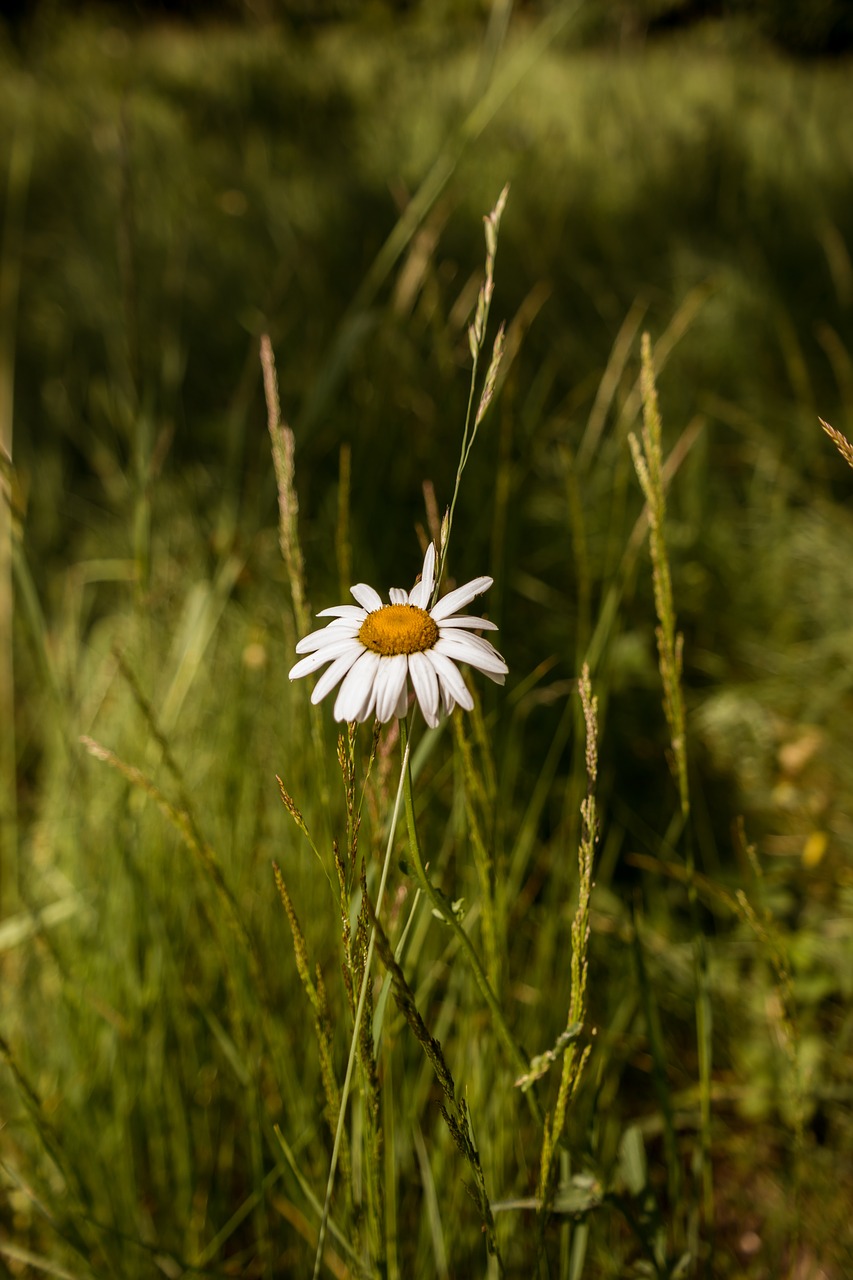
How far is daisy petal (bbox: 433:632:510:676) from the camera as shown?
484 millimetres

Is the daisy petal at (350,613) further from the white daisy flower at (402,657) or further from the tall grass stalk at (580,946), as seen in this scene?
the tall grass stalk at (580,946)

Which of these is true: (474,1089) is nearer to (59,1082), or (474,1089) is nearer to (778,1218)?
(778,1218)

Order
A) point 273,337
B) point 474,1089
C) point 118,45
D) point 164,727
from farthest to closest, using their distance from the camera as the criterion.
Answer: point 118,45 → point 273,337 → point 164,727 → point 474,1089

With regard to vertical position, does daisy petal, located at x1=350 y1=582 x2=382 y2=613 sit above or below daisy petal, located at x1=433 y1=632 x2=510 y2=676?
above

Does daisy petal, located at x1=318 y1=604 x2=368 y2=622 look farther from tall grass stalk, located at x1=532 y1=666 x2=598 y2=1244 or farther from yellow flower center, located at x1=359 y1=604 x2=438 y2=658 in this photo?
tall grass stalk, located at x1=532 y1=666 x2=598 y2=1244

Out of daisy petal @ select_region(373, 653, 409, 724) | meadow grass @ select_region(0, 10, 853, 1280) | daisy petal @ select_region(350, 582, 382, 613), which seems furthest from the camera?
meadow grass @ select_region(0, 10, 853, 1280)

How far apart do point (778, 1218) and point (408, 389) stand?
148 cm

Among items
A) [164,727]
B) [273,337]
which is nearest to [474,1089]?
[164,727]

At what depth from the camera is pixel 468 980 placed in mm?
931

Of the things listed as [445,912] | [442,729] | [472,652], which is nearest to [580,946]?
[445,912]

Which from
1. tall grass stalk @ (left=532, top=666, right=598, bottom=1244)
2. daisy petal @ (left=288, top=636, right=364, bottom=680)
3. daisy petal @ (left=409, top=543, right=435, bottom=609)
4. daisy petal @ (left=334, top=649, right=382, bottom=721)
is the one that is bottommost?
tall grass stalk @ (left=532, top=666, right=598, bottom=1244)

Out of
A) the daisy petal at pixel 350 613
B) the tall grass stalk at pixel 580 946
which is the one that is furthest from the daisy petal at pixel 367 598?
the tall grass stalk at pixel 580 946

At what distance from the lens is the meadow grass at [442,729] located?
0.76 meters

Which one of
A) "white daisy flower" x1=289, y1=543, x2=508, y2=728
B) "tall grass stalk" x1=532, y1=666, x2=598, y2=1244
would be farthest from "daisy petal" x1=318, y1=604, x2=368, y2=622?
"tall grass stalk" x1=532, y1=666, x2=598, y2=1244
